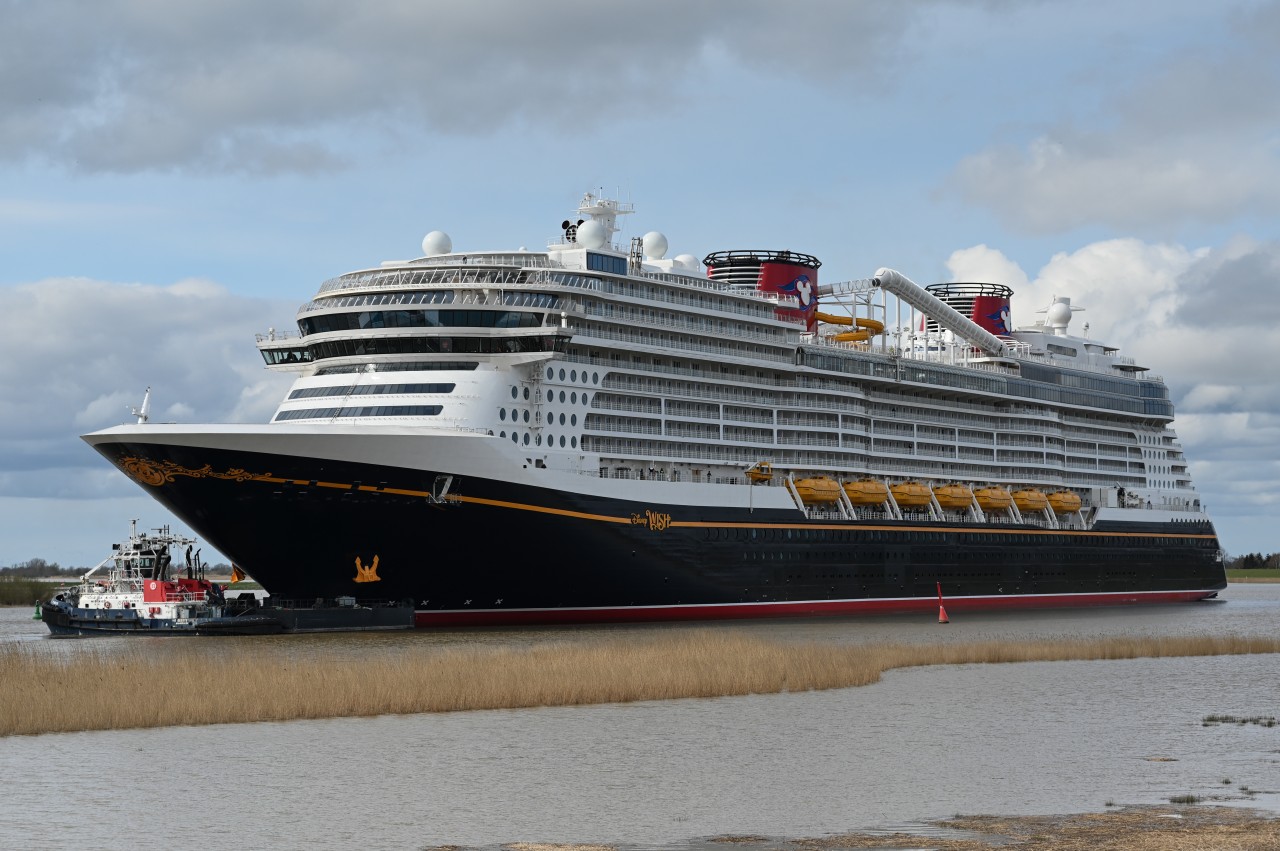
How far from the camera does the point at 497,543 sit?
56.3m

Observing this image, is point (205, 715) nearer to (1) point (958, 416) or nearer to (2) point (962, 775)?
(2) point (962, 775)

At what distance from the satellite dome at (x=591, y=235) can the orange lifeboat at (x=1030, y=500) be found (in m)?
32.8

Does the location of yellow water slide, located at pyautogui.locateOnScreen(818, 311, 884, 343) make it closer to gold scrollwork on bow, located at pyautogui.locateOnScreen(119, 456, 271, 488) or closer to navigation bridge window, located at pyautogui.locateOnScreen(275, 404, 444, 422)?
navigation bridge window, located at pyautogui.locateOnScreen(275, 404, 444, 422)

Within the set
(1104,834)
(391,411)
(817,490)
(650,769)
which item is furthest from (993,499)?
(1104,834)

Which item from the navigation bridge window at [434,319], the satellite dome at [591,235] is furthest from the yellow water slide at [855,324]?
the navigation bridge window at [434,319]

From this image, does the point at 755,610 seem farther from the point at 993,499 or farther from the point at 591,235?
the point at 993,499

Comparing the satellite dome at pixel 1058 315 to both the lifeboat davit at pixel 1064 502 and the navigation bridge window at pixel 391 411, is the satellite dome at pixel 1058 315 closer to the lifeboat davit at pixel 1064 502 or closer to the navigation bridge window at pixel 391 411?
the lifeboat davit at pixel 1064 502

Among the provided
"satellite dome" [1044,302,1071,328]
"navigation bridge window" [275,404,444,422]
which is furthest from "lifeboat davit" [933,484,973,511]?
"navigation bridge window" [275,404,444,422]

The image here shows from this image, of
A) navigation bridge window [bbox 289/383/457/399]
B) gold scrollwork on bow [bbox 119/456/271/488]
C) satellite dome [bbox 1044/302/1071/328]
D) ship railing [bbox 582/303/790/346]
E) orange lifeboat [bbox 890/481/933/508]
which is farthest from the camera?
satellite dome [bbox 1044/302/1071/328]

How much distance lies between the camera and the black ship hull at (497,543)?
176 ft

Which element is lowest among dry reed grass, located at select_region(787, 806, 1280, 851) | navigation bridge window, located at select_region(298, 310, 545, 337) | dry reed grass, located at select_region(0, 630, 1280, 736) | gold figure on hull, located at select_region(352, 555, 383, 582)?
dry reed grass, located at select_region(787, 806, 1280, 851)

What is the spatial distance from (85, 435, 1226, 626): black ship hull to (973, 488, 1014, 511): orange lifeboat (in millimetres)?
11025

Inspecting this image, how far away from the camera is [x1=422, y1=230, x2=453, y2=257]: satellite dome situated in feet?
214

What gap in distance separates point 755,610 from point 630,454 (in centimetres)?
886
